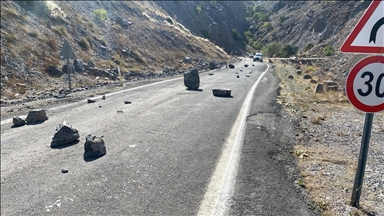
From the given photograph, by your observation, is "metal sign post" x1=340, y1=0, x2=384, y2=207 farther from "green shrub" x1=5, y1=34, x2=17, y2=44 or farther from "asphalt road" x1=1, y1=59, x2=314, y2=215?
"green shrub" x1=5, y1=34, x2=17, y2=44

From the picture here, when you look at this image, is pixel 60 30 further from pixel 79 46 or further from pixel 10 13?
pixel 10 13

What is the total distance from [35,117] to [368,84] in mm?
7870

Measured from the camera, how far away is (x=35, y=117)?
8445 mm

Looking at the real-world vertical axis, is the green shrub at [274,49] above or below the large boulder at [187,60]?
above

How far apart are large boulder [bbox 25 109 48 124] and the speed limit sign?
768cm

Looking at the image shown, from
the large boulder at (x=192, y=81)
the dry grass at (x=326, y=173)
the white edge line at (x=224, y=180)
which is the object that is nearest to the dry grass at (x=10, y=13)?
the large boulder at (x=192, y=81)

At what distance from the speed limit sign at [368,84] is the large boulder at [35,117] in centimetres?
768

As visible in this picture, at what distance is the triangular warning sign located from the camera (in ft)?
10.5

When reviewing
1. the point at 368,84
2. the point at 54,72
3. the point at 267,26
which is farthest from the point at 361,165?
the point at 267,26

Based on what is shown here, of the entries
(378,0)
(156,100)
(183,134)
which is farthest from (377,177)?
(156,100)

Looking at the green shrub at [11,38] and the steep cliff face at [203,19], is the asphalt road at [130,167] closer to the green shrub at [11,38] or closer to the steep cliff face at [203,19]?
the green shrub at [11,38]

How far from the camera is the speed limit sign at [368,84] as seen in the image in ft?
10.8

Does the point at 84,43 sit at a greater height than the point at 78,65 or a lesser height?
greater

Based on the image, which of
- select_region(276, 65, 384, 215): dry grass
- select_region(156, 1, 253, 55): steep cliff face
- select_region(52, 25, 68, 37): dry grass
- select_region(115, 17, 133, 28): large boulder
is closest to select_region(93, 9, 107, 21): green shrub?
select_region(115, 17, 133, 28): large boulder
